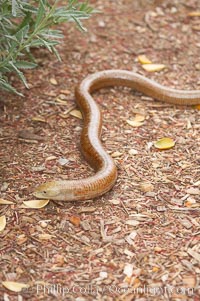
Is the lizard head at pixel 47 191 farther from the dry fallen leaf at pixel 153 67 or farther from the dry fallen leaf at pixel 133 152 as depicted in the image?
the dry fallen leaf at pixel 153 67

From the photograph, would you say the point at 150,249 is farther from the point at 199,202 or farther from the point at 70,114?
the point at 70,114

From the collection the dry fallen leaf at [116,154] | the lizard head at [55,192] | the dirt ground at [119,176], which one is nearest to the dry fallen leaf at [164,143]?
the dirt ground at [119,176]

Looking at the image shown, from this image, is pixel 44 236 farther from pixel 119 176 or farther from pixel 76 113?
pixel 76 113

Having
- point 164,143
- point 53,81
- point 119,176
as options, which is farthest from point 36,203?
point 53,81

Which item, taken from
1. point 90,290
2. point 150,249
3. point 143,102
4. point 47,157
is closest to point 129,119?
point 143,102

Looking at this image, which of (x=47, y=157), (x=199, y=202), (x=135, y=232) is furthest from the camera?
(x=47, y=157)

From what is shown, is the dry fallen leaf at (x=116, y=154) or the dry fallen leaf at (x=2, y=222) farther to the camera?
the dry fallen leaf at (x=116, y=154)
